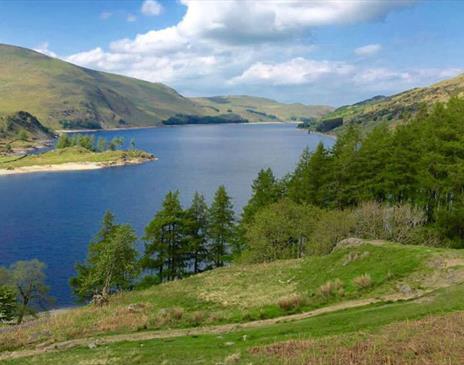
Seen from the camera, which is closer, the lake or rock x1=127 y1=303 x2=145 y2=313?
rock x1=127 y1=303 x2=145 y2=313

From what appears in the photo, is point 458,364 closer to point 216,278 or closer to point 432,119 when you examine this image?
point 216,278

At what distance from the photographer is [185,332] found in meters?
28.0

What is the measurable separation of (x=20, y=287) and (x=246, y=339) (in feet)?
174

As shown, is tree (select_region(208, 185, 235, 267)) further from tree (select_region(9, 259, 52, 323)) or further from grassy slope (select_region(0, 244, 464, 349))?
grassy slope (select_region(0, 244, 464, 349))

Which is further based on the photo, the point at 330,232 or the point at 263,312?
the point at 330,232

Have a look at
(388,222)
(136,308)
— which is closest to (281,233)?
(388,222)

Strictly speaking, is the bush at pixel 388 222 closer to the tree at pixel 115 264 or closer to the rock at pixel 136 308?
the rock at pixel 136 308

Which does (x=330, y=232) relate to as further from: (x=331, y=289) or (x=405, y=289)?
(x=405, y=289)

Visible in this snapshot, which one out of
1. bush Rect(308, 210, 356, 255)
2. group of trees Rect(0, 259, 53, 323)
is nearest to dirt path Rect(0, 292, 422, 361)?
bush Rect(308, 210, 356, 255)

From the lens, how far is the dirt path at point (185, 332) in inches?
1038

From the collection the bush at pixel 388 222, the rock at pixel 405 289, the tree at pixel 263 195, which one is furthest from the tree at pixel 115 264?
the rock at pixel 405 289

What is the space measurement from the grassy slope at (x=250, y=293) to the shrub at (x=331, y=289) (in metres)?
0.39

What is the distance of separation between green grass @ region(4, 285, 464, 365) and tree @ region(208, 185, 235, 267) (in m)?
47.6

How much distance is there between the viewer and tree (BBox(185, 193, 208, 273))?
70875 mm
